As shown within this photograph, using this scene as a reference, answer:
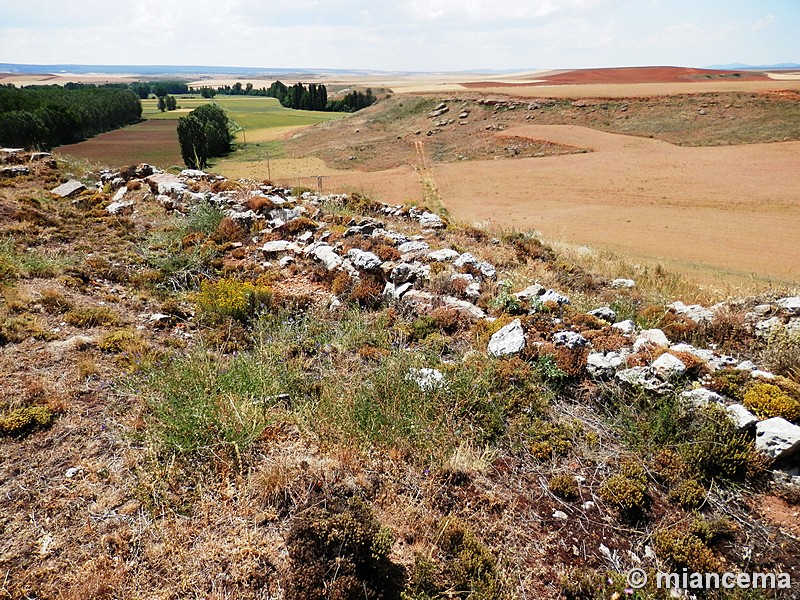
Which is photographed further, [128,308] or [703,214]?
[703,214]

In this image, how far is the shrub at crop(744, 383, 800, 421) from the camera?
15.9 feet

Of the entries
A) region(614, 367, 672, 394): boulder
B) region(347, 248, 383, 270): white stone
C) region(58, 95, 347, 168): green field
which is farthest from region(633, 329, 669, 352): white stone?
region(58, 95, 347, 168): green field

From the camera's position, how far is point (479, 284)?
8.71m

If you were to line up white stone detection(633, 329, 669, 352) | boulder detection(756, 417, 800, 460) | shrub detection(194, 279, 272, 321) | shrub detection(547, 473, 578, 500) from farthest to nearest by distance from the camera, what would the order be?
shrub detection(194, 279, 272, 321)
white stone detection(633, 329, 669, 352)
boulder detection(756, 417, 800, 460)
shrub detection(547, 473, 578, 500)

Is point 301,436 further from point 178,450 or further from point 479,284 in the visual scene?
point 479,284

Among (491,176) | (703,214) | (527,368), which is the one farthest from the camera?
(491,176)

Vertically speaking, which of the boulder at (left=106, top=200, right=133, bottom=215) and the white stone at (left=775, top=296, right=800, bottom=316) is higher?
the boulder at (left=106, top=200, right=133, bottom=215)

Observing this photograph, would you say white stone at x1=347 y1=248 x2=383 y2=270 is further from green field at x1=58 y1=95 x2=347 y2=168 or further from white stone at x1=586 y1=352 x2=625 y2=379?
green field at x1=58 y1=95 x2=347 y2=168

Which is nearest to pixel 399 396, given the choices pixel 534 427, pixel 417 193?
pixel 534 427

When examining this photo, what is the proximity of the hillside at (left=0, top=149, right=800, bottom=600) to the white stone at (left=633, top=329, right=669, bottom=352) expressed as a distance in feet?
0.27

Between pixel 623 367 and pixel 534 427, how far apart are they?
1.61 metres

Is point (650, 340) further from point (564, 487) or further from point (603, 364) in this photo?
point (564, 487)

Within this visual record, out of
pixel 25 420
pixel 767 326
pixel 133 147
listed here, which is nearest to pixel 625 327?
pixel 767 326

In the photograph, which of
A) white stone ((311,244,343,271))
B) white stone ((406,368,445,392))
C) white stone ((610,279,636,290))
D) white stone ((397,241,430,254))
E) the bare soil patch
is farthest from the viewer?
the bare soil patch
